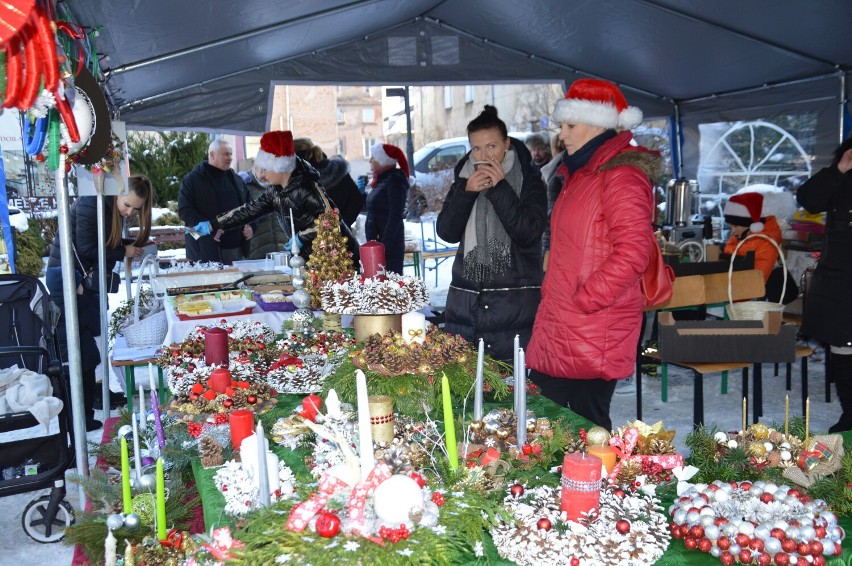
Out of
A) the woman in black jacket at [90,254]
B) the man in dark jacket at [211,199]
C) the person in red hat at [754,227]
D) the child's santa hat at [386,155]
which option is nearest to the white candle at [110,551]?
the woman in black jacket at [90,254]

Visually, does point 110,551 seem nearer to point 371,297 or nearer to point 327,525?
point 327,525

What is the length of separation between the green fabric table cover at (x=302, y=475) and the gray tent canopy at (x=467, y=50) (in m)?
2.45

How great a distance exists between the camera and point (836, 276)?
3.51 m

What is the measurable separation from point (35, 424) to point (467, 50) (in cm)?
527

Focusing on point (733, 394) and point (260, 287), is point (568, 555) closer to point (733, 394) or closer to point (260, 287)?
point (260, 287)

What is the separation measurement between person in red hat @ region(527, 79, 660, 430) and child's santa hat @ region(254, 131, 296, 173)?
2245mm

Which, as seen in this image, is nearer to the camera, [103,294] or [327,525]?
[327,525]

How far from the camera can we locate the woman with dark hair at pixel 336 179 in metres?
6.27

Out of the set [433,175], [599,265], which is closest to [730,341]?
[599,265]

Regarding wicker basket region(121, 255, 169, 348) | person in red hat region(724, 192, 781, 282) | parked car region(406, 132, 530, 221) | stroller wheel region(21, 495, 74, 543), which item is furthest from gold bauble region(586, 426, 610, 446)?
parked car region(406, 132, 530, 221)

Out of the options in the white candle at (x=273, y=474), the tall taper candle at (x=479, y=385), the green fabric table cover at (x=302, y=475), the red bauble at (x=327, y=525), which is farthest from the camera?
the tall taper candle at (x=479, y=385)

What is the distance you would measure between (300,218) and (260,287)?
0.58m

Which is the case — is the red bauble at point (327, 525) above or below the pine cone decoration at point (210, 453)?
above

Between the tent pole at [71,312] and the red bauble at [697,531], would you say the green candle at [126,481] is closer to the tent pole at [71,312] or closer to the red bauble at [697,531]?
the tent pole at [71,312]
